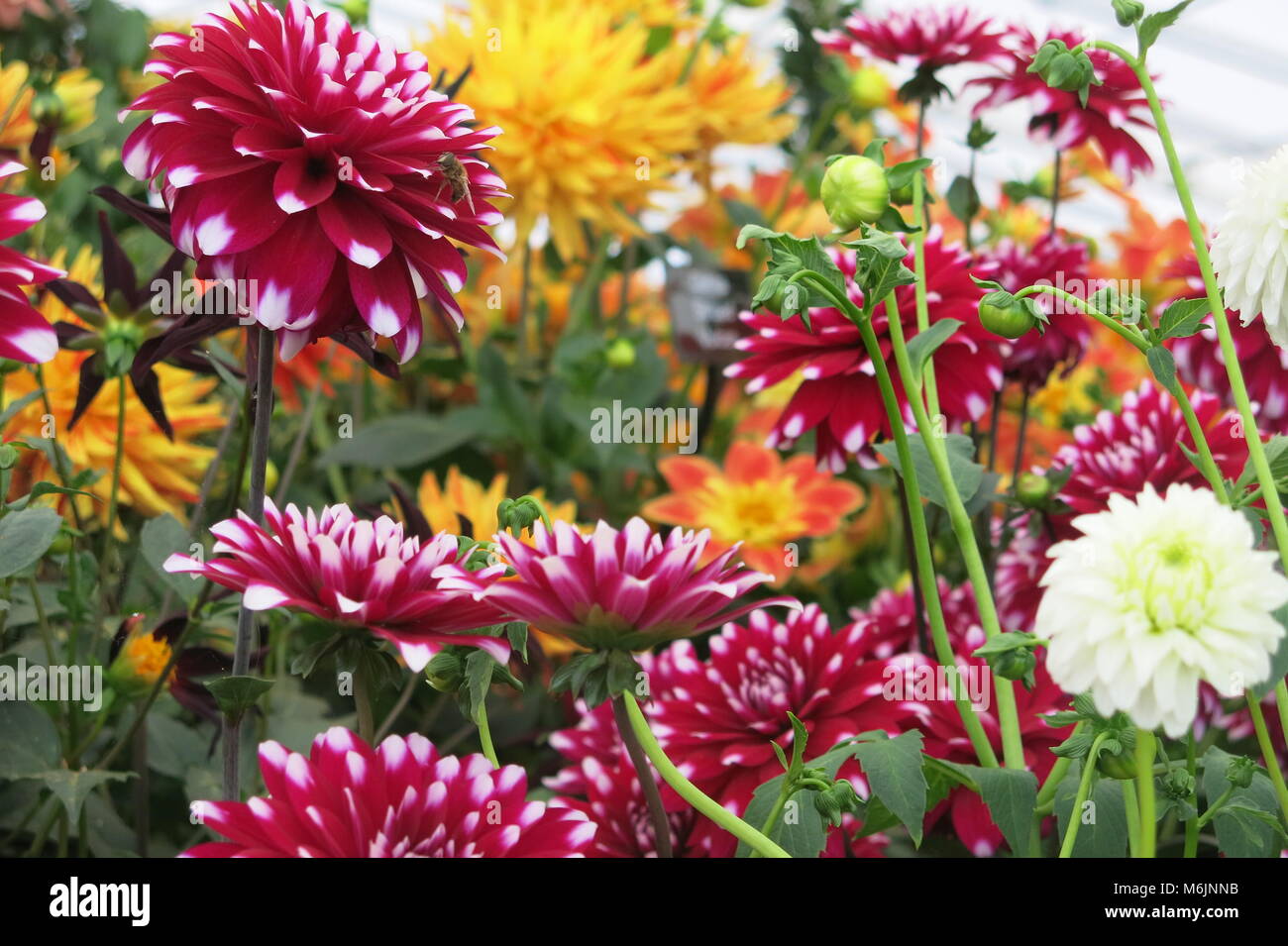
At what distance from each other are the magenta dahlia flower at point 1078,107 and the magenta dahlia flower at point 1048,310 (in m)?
0.05

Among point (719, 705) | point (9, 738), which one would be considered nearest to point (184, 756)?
point (9, 738)

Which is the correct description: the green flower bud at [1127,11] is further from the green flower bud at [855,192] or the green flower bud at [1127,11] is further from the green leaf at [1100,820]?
the green leaf at [1100,820]

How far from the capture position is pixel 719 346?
0.94m

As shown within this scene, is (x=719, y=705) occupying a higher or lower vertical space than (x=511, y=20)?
lower

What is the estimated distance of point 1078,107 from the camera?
0.70 meters

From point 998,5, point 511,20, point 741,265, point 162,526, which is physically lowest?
point 162,526

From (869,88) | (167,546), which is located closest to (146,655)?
(167,546)

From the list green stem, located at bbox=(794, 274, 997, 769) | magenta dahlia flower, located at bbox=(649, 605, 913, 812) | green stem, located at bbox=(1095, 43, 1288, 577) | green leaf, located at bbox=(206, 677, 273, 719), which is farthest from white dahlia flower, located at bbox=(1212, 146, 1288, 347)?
green leaf, located at bbox=(206, 677, 273, 719)

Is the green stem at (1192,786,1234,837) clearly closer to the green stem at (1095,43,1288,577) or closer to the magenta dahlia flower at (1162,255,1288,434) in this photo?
the green stem at (1095,43,1288,577)

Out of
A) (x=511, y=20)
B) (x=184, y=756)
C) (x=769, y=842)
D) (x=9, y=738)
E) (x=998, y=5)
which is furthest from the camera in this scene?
(x=998, y=5)

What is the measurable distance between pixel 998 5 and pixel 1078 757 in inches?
135

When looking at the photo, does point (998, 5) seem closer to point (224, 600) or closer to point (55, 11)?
point (55, 11)

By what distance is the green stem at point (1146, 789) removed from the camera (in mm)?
356

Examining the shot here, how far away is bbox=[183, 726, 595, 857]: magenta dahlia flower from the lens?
0.36 metres
